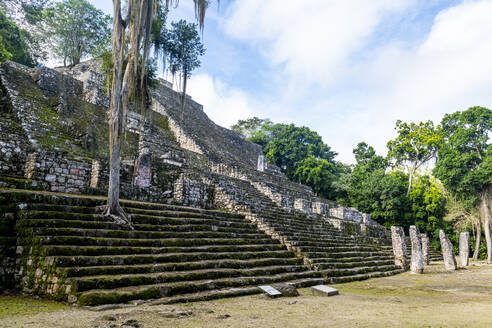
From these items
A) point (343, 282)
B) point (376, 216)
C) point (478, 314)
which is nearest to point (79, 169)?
point (343, 282)

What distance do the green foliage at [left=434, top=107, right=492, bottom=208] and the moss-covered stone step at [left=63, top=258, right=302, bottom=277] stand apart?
17.6 m

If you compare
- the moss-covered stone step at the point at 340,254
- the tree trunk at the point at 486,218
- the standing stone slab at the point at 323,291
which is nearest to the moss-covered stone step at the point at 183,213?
the moss-covered stone step at the point at 340,254

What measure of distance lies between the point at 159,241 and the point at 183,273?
1.09 m

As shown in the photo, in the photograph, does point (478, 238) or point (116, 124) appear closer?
point (116, 124)

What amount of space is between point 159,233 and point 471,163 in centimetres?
2223

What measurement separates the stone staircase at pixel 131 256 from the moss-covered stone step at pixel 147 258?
0.05ft

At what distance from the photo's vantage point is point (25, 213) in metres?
5.19

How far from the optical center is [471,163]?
21.0 meters

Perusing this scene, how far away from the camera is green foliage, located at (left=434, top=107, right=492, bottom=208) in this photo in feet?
65.3

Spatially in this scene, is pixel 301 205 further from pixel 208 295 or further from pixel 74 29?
pixel 74 29

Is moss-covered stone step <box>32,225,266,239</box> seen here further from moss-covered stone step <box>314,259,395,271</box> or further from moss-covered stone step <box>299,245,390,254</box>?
moss-covered stone step <box>314,259,395,271</box>

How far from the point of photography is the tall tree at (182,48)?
2012 cm

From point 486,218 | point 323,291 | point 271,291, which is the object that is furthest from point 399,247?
point 486,218

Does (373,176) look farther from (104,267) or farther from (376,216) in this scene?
(104,267)
